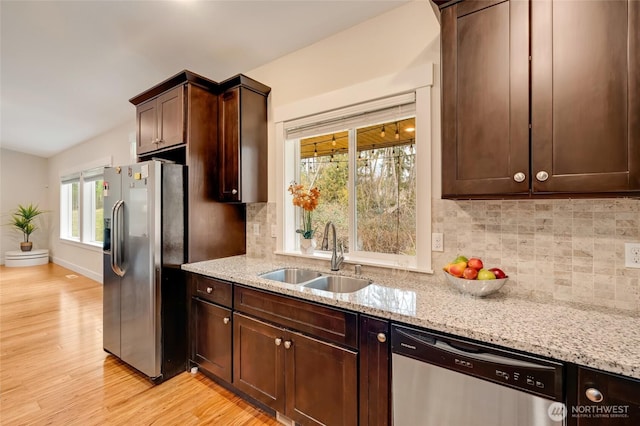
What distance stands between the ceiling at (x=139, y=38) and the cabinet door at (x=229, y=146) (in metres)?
0.46

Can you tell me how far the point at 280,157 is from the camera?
8.68 ft

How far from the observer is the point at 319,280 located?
2.15 m

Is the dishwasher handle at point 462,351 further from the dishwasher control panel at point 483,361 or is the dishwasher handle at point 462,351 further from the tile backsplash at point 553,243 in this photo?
the tile backsplash at point 553,243

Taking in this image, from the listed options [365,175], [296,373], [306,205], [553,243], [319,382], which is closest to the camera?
[553,243]

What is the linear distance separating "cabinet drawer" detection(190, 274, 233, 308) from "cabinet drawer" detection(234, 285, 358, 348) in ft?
0.30

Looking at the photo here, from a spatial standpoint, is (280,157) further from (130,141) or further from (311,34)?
(130,141)

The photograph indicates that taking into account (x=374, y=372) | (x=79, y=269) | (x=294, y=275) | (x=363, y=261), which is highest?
(x=363, y=261)

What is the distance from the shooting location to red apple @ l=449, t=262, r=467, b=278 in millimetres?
1574

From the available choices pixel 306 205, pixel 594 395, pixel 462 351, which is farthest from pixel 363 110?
pixel 594 395

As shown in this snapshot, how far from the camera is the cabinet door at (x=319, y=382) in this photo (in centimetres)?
152

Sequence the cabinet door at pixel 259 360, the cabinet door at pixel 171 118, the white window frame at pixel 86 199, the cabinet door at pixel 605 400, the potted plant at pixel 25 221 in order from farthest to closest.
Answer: the potted plant at pixel 25 221
the white window frame at pixel 86 199
the cabinet door at pixel 171 118
the cabinet door at pixel 259 360
the cabinet door at pixel 605 400

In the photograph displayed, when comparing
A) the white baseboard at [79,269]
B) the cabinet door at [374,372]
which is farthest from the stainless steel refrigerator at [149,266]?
the white baseboard at [79,269]

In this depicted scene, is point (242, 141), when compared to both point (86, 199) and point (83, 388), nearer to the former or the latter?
point (83, 388)

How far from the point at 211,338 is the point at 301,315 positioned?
99cm
